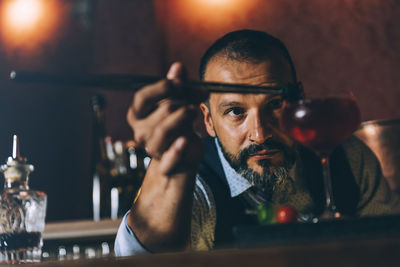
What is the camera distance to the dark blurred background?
5.00 feet

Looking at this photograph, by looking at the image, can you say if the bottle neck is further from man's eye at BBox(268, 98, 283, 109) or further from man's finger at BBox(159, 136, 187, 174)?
man's eye at BBox(268, 98, 283, 109)

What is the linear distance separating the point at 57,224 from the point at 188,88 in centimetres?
110

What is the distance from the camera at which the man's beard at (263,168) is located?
1.46 m

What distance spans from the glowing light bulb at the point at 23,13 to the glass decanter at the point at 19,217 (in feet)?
3.19

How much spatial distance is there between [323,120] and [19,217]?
71 centimetres

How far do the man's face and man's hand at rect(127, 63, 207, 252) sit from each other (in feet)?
1.50

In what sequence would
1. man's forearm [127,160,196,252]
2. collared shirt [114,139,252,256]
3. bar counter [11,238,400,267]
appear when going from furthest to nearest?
collared shirt [114,139,252,256]
man's forearm [127,160,196,252]
bar counter [11,238,400,267]

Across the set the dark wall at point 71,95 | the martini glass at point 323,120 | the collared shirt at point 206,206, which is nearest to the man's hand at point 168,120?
the martini glass at point 323,120

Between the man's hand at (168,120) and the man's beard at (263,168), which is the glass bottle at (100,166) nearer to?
the man's beard at (263,168)

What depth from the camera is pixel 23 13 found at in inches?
81.9

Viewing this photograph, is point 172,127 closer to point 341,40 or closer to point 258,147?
point 258,147

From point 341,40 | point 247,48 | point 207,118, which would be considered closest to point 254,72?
point 247,48

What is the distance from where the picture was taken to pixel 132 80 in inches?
31.6

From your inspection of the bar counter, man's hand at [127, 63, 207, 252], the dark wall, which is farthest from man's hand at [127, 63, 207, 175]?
the dark wall
